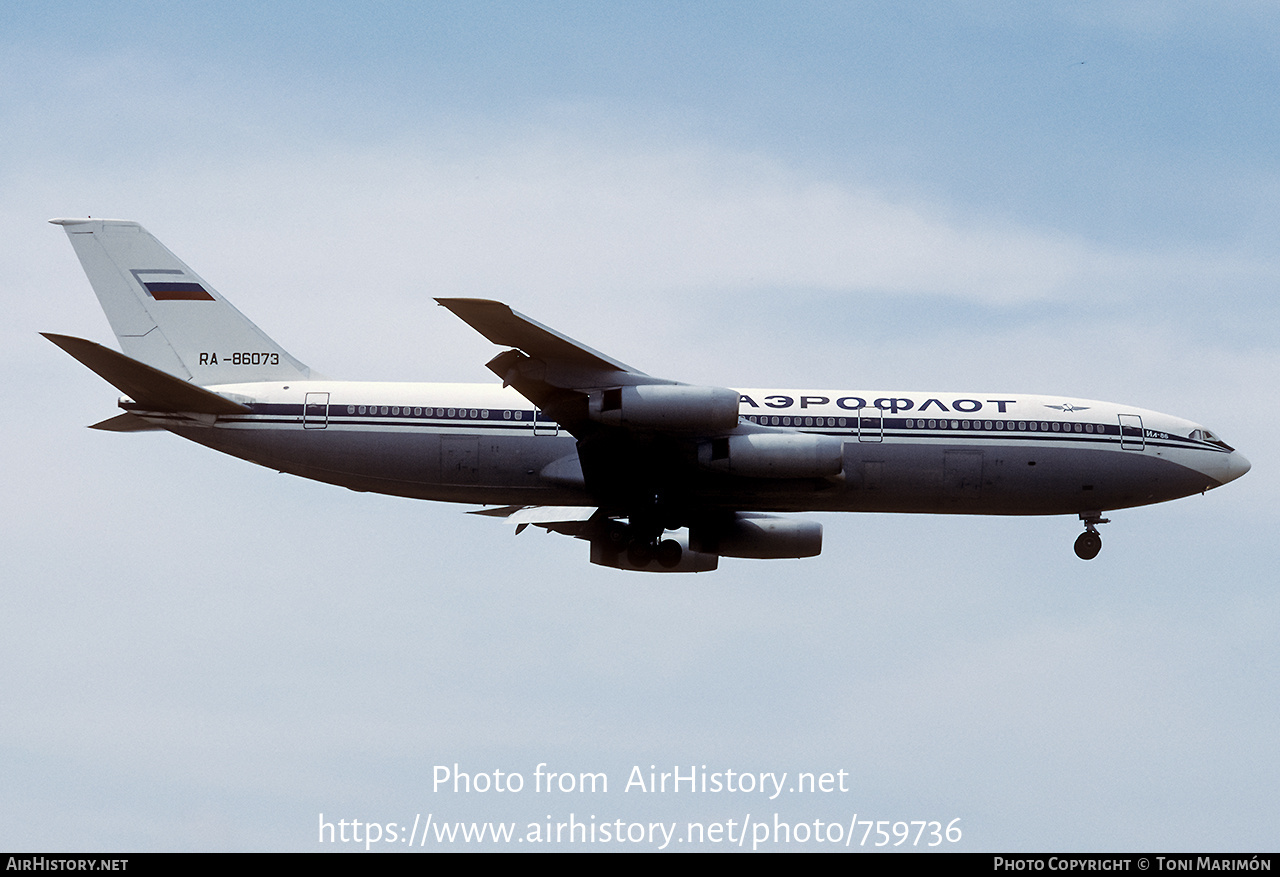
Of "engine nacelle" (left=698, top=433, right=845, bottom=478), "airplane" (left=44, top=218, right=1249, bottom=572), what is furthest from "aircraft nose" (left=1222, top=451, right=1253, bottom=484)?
"engine nacelle" (left=698, top=433, right=845, bottom=478)

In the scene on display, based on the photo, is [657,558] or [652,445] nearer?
[652,445]

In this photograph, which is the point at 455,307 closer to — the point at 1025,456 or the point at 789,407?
the point at 789,407

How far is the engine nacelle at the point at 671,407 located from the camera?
23.7 meters

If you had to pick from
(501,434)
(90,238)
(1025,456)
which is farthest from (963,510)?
(90,238)

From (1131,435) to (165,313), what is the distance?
837 inches

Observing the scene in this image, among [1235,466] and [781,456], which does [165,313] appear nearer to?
[781,456]

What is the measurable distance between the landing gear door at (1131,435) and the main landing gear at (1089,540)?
66.0 inches

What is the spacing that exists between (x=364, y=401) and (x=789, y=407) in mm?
8617

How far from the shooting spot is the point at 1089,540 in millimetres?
28531

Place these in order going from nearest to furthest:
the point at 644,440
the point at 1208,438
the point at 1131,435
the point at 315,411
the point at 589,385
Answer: the point at 589,385, the point at 644,440, the point at 315,411, the point at 1131,435, the point at 1208,438

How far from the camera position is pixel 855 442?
1046 inches

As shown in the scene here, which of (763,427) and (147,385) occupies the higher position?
(147,385)

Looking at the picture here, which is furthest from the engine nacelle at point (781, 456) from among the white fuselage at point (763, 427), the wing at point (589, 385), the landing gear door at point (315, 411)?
the landing gear door at point (315, 411)

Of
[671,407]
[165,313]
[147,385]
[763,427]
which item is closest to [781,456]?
[763,427]
